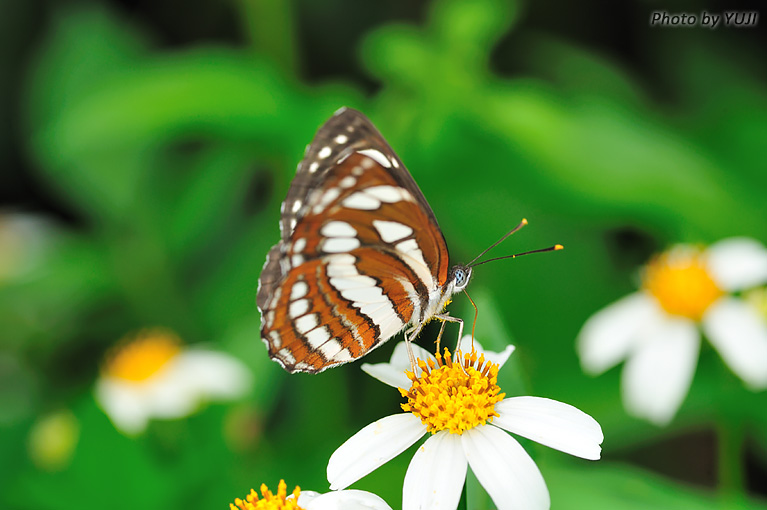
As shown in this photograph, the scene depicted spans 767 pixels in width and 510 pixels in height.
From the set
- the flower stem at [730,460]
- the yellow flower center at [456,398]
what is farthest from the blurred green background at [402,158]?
the yellow flower center at [456,398]

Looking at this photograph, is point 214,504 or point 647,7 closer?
point 214,504

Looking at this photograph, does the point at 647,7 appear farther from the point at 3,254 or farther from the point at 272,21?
the point at 3,254

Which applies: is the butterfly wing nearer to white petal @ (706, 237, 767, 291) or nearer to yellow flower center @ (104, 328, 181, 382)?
white petal @ (706, 237, 767, 291)

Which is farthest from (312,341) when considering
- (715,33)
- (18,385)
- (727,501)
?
(715,33)

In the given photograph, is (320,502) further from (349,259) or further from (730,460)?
(730,460)

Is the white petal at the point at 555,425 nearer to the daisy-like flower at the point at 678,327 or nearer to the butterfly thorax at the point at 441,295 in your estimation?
the butterfly thorax at the point at 441,295

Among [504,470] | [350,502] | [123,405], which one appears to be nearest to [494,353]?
[504,470]
